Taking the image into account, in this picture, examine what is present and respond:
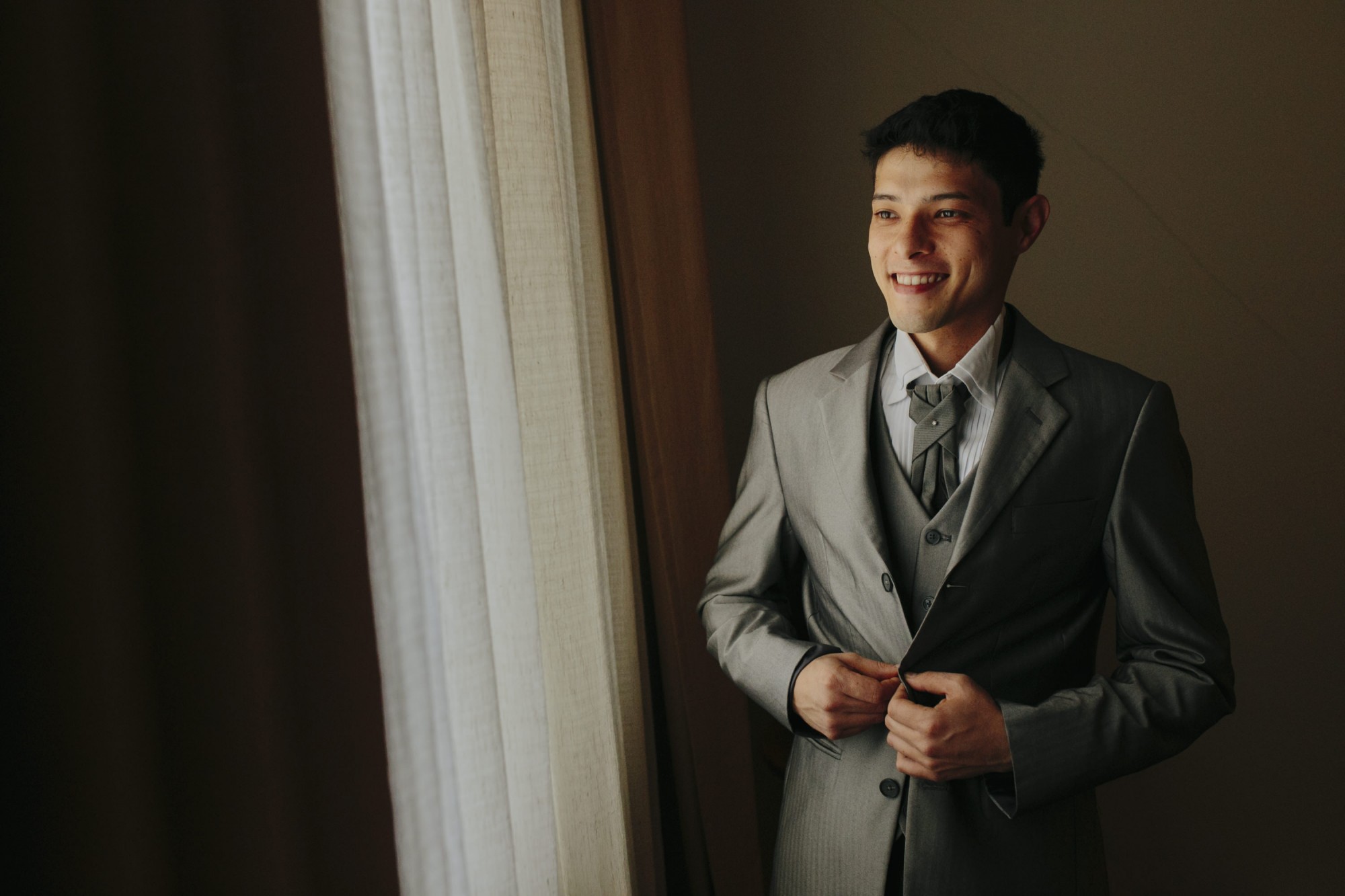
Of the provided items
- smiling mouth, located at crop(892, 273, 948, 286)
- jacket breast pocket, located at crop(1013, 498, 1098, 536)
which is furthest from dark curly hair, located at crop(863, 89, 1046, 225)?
jacket breast pocket, located at crop(1013, 498, 1098, 536)

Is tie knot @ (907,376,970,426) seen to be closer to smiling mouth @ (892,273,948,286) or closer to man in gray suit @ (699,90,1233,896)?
man in gray suit @ (699,90,1233,896)

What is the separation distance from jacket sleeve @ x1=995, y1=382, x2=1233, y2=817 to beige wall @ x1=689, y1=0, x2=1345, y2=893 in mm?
859

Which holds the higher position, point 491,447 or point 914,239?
point 914,239

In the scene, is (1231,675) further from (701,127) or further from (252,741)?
(701,127)

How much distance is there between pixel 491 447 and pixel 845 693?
19.2 inches

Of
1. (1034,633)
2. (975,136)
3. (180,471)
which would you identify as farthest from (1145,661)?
(180,471)

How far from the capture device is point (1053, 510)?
3.18ft

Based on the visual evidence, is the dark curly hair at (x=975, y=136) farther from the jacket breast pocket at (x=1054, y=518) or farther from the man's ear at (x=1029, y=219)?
the jacket breast pocket at (x=1054, y=518)

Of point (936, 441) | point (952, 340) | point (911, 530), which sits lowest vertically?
point (911, 530)

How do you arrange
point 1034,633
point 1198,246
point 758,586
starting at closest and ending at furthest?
point 1034,633 → point 758,586 → point 1198,246

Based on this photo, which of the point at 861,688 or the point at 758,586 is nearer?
the point at 861,688

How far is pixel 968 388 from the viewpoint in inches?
40.3

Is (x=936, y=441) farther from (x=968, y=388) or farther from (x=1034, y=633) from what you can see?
(x=1034, y=633)

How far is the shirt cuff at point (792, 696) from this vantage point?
1008mm
